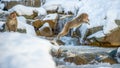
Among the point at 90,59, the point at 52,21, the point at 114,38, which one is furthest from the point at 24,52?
the point at 52,21

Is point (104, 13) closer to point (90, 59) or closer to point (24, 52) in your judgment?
point (90, 59)

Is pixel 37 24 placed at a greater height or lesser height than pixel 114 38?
lesser

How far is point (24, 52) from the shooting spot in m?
2.24

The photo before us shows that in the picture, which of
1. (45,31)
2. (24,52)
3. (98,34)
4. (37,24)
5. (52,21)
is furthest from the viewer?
(52,21)

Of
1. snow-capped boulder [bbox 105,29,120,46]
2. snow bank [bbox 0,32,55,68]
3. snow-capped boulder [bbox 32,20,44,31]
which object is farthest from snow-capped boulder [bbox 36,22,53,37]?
snow bank [bbox 0,32,55,68]

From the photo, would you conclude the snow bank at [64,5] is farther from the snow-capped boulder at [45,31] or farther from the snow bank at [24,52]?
the snow bank at [24,52]

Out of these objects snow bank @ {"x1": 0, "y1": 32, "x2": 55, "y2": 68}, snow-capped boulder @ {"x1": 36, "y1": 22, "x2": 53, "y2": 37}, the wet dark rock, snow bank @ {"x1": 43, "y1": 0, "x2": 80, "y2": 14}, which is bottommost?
snow-capped boulder @ {"x1": 36, "y1": 22, "x2": 53, "y2": 37}

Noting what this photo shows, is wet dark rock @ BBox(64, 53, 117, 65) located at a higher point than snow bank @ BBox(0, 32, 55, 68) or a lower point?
lower

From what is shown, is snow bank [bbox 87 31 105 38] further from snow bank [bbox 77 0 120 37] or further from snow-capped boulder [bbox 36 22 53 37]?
snow-capped boulder [bbox 36 22 53 37]

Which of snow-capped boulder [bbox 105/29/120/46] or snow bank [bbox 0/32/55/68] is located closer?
snow bank [bbox 0/32/55/68]

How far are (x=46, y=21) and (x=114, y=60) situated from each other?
9819 mm

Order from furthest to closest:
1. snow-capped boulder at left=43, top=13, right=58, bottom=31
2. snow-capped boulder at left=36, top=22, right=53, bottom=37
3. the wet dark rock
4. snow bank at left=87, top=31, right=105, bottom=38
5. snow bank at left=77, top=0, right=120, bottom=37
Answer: snow-capped boulder at left=43, top=13, right=58, bottom=31 < snow-capped boulder at left=36, top=22, right=53, bottom=37 < snow bank at left=77, top=0, right=120, bottom=37 < snow bank at left=87, top=31, right=105, bottom=38 < the wet dark rock

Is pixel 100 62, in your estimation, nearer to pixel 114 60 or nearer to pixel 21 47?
pixel 114 60

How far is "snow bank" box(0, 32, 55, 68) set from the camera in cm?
215
